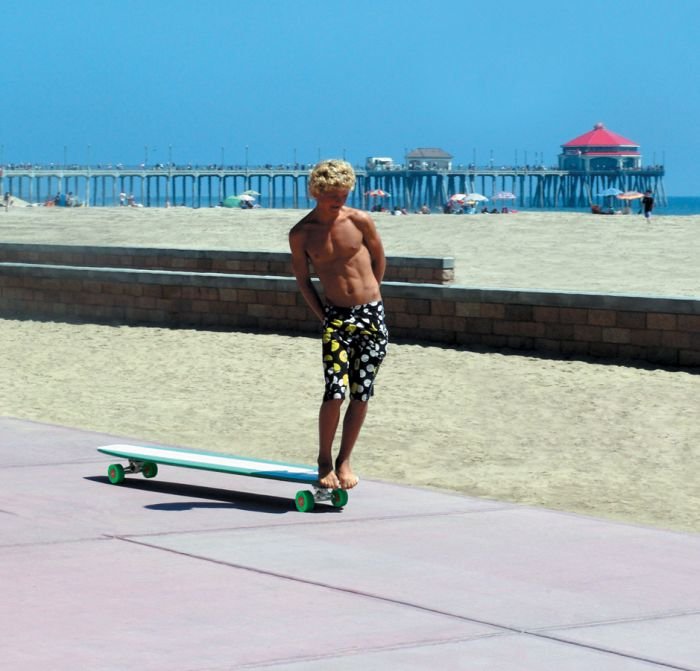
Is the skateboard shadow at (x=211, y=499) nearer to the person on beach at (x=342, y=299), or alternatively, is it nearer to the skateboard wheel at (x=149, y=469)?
the skateboard wheel at (x=149, y=469)

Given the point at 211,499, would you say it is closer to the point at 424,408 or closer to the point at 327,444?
Result: the point at 327,444

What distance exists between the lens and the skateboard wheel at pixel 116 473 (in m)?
7.98

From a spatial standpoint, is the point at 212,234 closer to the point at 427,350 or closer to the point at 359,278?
the point at 427,350

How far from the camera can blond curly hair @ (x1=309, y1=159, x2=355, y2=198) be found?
7.25 metres

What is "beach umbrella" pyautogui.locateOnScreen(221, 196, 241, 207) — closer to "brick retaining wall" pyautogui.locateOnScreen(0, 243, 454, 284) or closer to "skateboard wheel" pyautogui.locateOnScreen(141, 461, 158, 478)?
"brick retaining wall" pyautogui.locateOnScreen(0, 243, 454, 284)

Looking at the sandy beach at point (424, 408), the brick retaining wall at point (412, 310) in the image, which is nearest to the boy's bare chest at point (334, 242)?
the sandy beach at point (424, 408)

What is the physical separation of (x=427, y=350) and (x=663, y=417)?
4.18 metres

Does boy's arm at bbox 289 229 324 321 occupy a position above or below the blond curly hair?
below

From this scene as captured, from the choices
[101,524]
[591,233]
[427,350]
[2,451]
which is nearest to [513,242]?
[591,233]

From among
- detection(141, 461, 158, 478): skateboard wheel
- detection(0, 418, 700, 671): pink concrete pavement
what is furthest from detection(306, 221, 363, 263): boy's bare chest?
detection(141, 461, 158, 478): skateboard wheel

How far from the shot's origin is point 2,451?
29.8 feet

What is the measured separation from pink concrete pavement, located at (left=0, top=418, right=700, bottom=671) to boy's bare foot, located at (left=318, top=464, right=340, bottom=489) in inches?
A: 5.6

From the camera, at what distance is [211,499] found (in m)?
7.68

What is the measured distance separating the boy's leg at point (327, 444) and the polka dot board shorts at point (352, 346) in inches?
2.4
